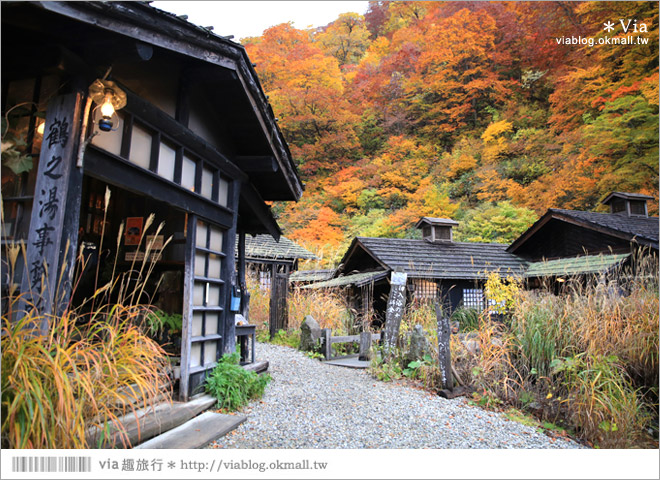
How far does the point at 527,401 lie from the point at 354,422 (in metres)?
2.37

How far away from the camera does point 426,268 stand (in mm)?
13547

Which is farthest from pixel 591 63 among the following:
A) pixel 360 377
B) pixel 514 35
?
pixel 360 377

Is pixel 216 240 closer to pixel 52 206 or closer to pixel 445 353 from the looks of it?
pixel 52 206

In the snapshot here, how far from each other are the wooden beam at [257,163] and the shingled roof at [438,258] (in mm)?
7995

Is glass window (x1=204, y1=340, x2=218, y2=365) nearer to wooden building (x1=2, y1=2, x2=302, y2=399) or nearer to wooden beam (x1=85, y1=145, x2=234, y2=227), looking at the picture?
wooden building (x1=2, y1=2, x2=302, y2=399)

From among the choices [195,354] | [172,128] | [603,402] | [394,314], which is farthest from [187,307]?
[603,402]

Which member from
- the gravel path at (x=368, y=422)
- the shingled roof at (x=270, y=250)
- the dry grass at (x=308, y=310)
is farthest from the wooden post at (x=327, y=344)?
the shingled roof at (x=270, y=250)

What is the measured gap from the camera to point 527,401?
5129mm

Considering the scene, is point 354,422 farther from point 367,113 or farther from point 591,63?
point 367,113

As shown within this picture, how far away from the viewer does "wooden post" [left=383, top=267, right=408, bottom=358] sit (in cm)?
735

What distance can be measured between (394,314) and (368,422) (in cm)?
330

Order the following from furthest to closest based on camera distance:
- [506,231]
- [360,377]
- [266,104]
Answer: [506,231] → [360,377] → [266,104]

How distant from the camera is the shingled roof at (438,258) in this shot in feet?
44.1

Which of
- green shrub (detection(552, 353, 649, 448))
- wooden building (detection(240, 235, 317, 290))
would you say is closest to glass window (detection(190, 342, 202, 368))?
green shrub (detection(552, 353, 649, 448))
